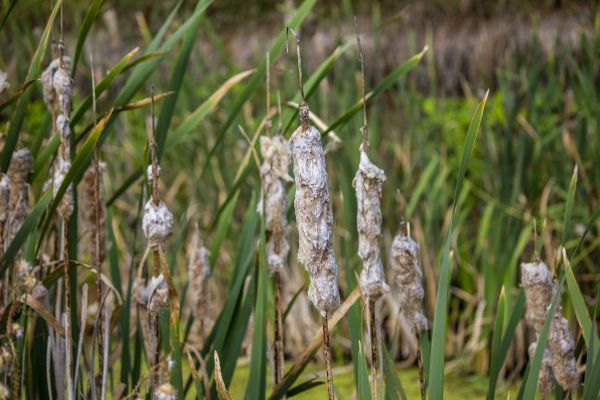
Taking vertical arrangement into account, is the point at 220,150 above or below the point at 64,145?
above

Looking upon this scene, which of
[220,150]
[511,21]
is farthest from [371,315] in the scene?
[511,21]

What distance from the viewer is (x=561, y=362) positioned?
103 centimetres

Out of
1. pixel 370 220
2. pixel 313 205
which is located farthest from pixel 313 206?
pixel 370 220

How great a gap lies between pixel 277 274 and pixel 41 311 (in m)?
0.30

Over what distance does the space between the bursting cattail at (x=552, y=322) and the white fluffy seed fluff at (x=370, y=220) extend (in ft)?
0.76

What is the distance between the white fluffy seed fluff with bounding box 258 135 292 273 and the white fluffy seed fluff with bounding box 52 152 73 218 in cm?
25

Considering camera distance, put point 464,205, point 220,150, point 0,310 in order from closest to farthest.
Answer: point 0,310, point 220,150, point 464,205

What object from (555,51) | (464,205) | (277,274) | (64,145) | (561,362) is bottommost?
(561,362)

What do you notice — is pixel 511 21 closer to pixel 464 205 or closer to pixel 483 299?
pixel 464 205

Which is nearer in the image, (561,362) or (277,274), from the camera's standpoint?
(561,362)

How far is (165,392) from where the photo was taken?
0.83m

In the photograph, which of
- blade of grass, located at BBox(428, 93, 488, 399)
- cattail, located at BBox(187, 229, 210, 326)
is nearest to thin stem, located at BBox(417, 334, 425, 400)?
blade of grass, located at BBox(428, 93, 488, 399)

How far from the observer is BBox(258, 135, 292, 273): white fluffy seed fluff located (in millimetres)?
1108

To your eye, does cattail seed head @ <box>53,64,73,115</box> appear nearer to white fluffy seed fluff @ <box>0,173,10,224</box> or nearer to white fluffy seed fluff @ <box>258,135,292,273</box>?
white fluffy seed fluff @ <box>0,173,10,224</box>
